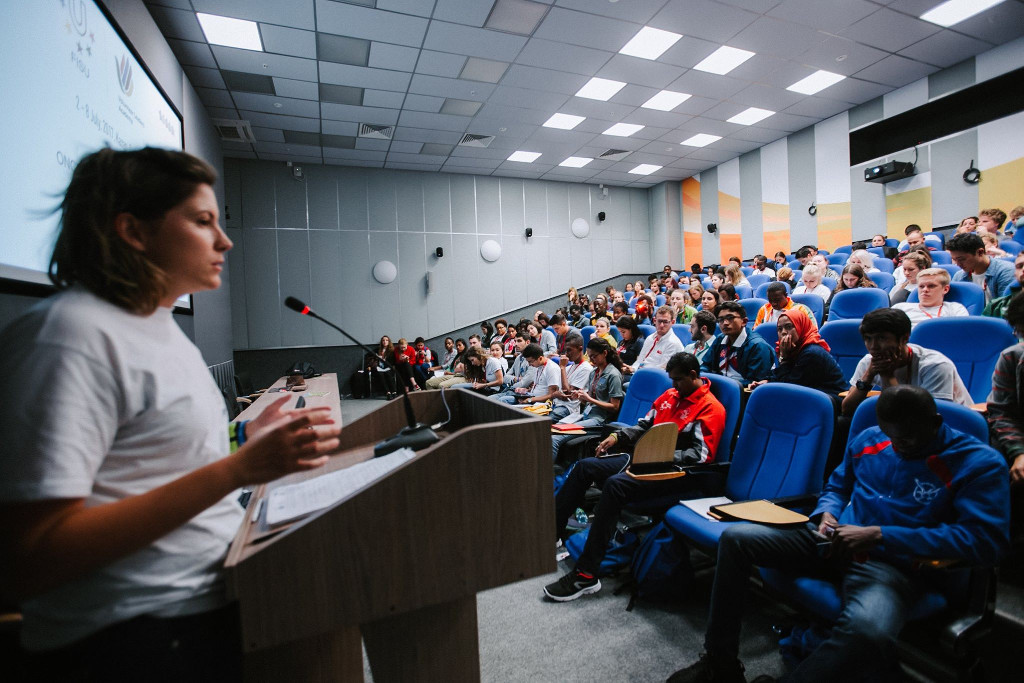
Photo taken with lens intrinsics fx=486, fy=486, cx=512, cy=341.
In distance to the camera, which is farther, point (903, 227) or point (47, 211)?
point (903, 227)

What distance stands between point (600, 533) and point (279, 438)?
6.02ft

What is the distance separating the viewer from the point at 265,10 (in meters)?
4.26

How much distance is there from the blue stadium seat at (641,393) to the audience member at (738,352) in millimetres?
743

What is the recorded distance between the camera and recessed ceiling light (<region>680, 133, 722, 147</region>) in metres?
8.13

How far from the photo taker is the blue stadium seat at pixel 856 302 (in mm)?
3882

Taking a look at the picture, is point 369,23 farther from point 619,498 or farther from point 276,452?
point 276,452

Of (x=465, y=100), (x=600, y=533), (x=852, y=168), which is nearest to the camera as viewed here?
(x=600, y=533)

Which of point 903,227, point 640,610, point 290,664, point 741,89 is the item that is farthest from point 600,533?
point 903,227

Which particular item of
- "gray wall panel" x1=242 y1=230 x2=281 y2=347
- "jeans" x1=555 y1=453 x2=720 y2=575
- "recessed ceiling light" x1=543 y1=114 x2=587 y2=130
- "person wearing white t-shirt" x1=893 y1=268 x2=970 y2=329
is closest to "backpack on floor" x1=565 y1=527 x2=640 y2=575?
"jeans" x1=555 y1=453 x2=720 y2=575

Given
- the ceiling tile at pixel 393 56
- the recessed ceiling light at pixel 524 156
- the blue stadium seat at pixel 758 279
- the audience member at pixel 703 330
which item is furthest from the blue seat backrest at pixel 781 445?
the recessed ceiling light at pixel 524 156

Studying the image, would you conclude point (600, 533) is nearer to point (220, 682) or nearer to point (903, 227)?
point (220, 682)

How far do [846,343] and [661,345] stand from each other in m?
1.43

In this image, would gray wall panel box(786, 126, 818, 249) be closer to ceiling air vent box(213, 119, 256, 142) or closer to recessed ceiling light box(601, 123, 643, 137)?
recessed ceiling light box(601, 123, 643, 137)

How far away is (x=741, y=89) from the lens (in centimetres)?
639
